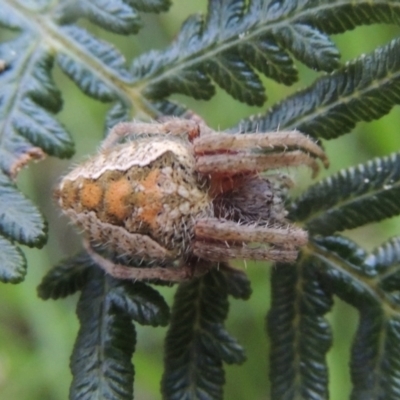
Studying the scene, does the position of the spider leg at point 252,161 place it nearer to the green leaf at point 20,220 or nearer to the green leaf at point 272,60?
the green leaf at point 272,60

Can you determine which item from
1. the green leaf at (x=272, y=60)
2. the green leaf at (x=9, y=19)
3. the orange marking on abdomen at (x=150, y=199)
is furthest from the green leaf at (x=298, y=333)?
the green leaf at (x=9, y=19)

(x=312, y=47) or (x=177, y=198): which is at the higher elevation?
(x=312, y=47)

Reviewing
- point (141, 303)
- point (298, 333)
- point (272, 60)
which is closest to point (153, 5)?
point (272, 60)

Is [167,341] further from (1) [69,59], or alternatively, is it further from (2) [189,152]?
(1) [69,59]

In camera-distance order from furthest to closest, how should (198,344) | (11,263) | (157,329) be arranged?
(157,329) < (198,344) < (11,263)

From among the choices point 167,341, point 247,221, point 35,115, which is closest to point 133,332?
point 167,341

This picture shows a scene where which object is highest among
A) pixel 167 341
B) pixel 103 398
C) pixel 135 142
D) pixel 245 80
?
pixel 245 80

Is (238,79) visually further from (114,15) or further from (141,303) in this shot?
(141,303)

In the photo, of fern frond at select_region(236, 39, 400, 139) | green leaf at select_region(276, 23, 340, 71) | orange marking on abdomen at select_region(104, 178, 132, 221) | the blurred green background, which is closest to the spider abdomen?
orange marking on abdomen at select_region(104, 178, 132, 221)

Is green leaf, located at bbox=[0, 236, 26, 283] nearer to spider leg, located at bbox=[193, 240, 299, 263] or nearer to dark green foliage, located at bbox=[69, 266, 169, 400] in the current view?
dark green foliage, located at bbox=[69, 266, 169, 400]
